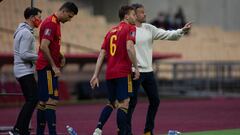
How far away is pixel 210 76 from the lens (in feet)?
102

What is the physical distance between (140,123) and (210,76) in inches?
576

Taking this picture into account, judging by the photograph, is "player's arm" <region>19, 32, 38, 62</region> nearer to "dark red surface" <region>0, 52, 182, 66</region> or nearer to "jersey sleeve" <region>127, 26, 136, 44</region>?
"jersey sleeve" <region>127, 26, 136, 44</region>

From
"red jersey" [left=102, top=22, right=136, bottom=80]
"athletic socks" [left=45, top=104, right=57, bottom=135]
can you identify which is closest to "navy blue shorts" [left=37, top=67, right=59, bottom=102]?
"athletic socks" [left=45, top=104, right=57, bottom=135]

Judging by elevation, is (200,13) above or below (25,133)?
above

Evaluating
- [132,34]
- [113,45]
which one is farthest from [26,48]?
[132,34]

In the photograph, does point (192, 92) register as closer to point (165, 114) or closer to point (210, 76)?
point (210, 76)

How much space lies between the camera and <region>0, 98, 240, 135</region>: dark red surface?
51.3 feet

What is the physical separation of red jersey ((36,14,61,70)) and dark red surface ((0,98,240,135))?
222cm

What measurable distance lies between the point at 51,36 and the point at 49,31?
0.08 metres

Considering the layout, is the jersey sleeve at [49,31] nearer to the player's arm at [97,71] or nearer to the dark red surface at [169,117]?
the player's arm at [97,71]

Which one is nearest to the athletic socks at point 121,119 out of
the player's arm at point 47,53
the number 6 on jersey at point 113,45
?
the number 6 on jersey at point 113,45

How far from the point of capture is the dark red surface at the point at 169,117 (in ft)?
51.3

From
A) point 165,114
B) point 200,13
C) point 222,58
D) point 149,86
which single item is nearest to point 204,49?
Result: point 222,58

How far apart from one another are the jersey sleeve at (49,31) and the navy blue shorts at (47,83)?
1.67 feet
